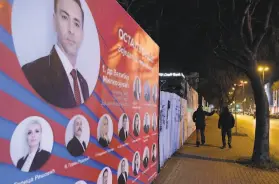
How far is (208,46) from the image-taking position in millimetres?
16031

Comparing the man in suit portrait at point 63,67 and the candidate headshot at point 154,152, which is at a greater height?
the man in suit portrait at point 63,67

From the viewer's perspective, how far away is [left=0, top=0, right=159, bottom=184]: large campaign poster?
210 cm

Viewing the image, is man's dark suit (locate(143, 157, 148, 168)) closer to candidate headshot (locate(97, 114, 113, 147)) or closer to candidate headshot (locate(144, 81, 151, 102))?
candidate headshot (locate(144, 81, 151, 102))

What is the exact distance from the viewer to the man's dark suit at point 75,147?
280 cm

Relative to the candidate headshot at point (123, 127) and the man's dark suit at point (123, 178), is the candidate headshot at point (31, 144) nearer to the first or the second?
the candidate headshot at point (123, 127)

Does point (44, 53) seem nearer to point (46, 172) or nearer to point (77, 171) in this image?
point (46, 172)

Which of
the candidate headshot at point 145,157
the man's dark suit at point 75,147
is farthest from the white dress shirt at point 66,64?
the candidate headshot at point 145,157

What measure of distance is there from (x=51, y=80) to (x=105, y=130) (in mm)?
1335

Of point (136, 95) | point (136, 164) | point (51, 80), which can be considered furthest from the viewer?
point (136, 164)

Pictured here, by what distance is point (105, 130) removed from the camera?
3.72 meters

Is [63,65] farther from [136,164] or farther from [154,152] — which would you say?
[154,152]

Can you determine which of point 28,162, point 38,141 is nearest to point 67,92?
point 38,141

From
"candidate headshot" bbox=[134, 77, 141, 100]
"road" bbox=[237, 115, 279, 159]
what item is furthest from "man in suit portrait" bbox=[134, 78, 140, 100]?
"road" bbox=[237, 115, 279, 159]

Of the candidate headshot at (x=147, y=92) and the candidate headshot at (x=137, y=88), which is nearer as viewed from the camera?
the candidate headshot at (x=137, y=88)
